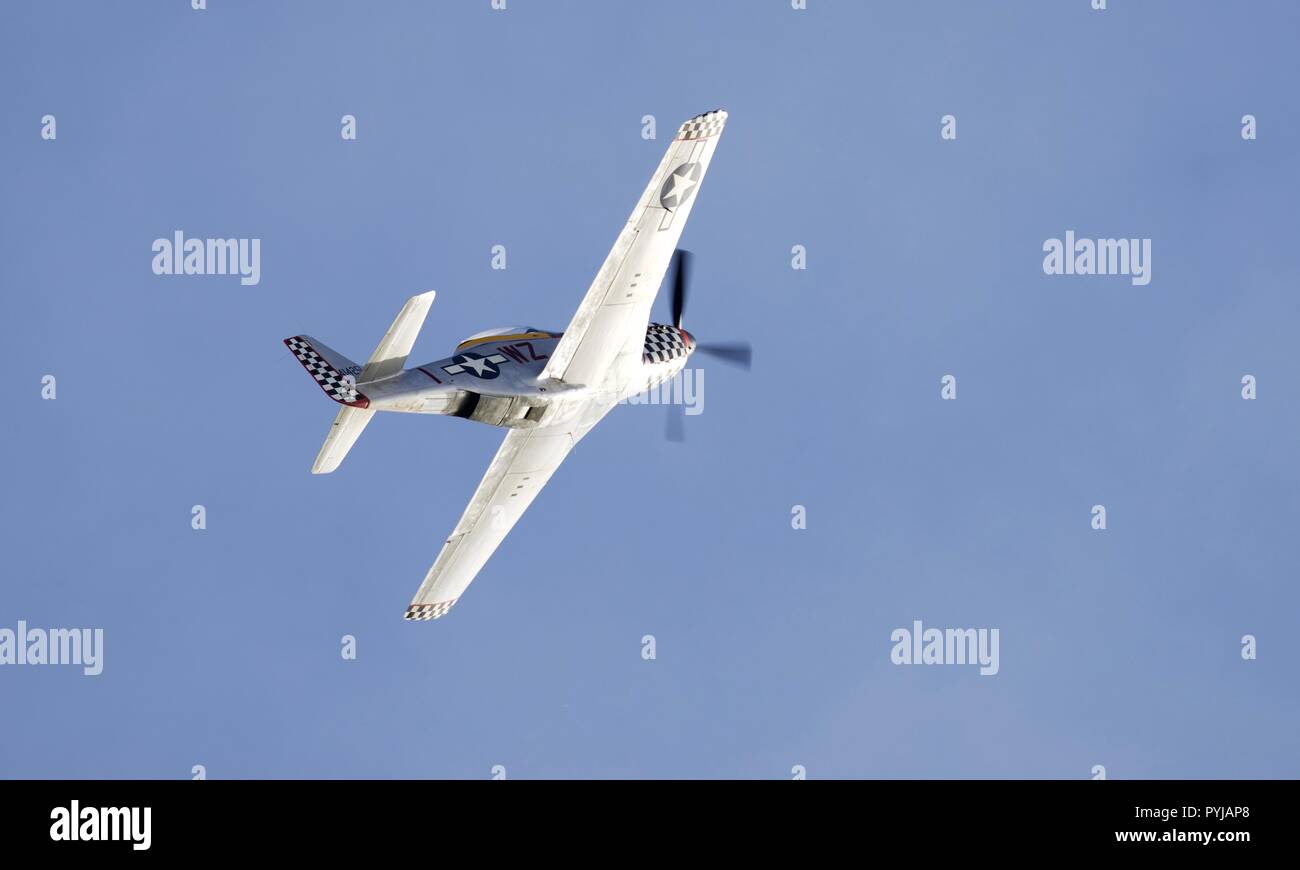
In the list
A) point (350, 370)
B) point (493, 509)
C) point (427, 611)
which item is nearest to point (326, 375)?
point (350, 370)

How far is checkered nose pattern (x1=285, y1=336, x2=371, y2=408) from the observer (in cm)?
3259

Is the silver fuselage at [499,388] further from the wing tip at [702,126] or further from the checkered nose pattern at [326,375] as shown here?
the wing tip at [702,126]

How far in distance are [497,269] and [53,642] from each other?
47.2 feet

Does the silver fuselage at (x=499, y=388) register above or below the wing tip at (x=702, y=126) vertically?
below

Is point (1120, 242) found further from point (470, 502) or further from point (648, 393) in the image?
point (470, 502)

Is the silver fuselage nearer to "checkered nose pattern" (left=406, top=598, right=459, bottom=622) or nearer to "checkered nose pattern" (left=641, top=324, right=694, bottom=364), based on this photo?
"checkered nose pattern" (left=641, top=324, right=694, bottom=364)

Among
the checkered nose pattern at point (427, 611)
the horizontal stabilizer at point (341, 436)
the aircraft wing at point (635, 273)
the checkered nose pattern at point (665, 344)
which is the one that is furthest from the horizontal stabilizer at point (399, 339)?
the checkered nose pattern at point (427, 611)

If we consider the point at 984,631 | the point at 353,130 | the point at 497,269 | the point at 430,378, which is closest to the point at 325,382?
the point at 430,378

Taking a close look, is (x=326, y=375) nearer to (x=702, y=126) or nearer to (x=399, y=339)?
(x=399, y=339)

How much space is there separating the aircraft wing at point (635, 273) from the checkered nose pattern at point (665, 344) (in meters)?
0.97

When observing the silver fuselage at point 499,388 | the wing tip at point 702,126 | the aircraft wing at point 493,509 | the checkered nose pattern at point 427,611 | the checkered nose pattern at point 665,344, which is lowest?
the checkered nose pattern at point 427,611

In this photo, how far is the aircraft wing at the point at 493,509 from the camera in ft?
124

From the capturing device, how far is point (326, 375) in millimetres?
32906

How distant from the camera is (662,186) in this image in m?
32.8
